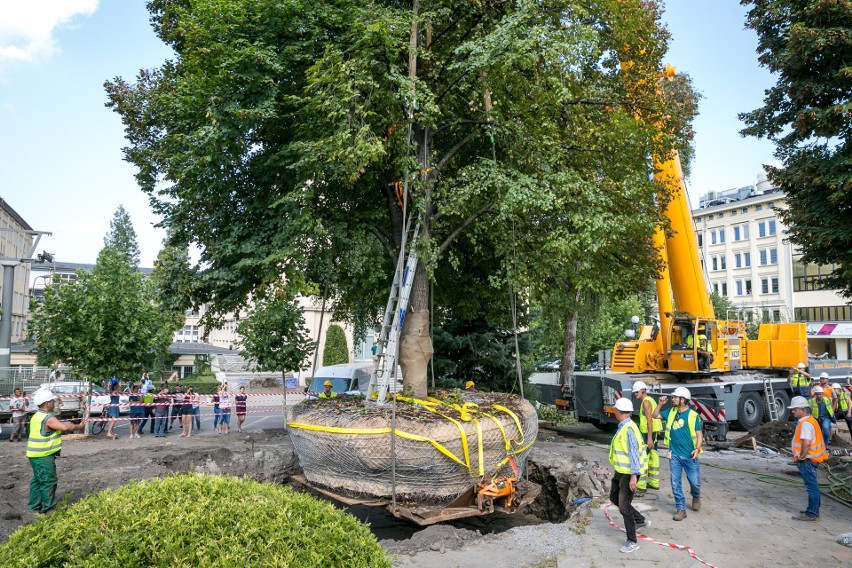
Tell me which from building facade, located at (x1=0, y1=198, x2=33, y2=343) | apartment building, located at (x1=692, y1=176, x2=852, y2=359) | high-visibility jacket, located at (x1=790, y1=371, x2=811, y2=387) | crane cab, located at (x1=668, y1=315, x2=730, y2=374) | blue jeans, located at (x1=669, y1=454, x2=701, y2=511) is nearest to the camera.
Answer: blue jeans, located at (x1=669, y1=454, x2=701, y2=511)

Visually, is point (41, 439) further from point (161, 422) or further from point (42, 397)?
point (161, 422)

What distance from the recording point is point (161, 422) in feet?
55.7

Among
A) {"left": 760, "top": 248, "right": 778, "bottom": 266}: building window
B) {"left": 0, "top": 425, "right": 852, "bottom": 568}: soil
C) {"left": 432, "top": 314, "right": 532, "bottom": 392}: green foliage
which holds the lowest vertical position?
{"left": 0, "top": 425, "right": 852, "bottom": 568}: soil

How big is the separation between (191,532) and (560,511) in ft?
27.7

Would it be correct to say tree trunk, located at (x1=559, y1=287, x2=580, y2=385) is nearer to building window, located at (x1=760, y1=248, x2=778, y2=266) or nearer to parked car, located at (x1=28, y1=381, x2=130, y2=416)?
parked car, located at (x1=28, y1=381, x2=130, y2=416)

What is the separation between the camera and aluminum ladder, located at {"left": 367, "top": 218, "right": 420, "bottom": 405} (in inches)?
388

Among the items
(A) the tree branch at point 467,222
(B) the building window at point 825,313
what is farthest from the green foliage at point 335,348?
(B) the building window at point 825,313

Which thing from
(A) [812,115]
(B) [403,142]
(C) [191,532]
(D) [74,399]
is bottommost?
(D) [74,399]

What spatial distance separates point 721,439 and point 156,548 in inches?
562

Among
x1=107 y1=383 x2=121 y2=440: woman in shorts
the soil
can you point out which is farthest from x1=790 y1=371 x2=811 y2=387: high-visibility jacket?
x1=107 y1=383 x2=121 y2=440: woman in shorts

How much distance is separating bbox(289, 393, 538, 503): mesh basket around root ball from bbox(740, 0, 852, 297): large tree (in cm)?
822

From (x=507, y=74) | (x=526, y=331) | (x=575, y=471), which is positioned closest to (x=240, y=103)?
(x=507, y=74)

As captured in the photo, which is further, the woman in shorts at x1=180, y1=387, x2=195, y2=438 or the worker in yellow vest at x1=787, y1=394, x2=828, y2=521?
the woman in shorts at x1=180, y1=387, x2=195, y2=438

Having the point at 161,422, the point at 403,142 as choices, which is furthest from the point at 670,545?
the point at 161,422
